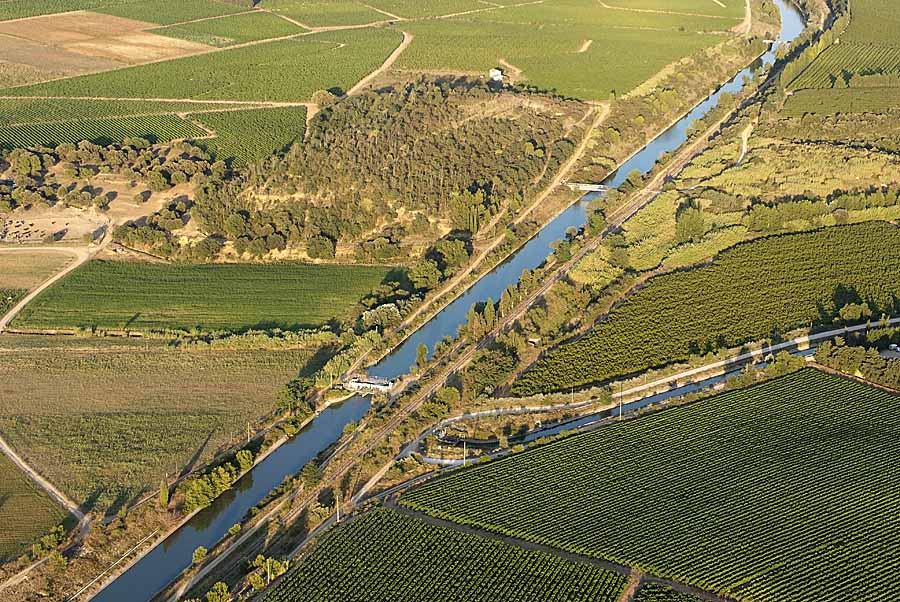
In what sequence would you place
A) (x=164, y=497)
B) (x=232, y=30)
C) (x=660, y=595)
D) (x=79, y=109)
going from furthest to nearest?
(x=232, y=30) → (x=79, y=109) → (x=164, y=497) → (x=660, y=595)

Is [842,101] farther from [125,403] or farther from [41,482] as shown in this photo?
[41,482]

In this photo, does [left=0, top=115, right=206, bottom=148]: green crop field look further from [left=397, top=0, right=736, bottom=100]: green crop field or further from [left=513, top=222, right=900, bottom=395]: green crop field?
[left=513, top=222, right=900, bottom=395]: green crop field

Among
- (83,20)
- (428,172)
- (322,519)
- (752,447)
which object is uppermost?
(83,20)

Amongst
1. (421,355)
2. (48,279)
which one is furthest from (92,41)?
(421,355)

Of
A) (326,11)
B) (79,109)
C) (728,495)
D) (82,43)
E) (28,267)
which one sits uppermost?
(326,11)

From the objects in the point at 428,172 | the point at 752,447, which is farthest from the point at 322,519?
the point at 428,172

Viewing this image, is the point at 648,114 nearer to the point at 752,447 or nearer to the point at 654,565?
the point at 752,447
